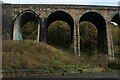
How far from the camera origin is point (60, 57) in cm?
2577

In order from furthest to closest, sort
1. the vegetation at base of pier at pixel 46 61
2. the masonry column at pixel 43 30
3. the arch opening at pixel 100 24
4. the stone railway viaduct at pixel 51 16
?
1. the arch opening at pixel 100 24
2. the masonry column at pixel 43 30
3. the stone railway viaduct at pixel 51 16
4. the vegetation at base of pier at pixel 46 61

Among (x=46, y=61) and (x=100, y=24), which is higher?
(x=100, y=24)

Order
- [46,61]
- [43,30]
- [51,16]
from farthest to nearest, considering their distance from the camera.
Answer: [51,16] → [43,30] → [46,61]

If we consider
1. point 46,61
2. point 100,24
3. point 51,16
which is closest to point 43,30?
point 51,16

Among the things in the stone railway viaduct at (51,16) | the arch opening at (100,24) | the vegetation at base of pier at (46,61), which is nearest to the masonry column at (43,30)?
the stone railway viaduct at (51,16)

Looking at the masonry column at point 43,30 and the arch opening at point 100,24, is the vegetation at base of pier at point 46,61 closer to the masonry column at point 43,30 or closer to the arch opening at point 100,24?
the masonry column at point 43,30

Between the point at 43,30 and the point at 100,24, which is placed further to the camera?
the point at 100,24

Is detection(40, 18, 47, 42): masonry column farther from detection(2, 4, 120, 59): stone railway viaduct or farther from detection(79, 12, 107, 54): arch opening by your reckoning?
detection(79, 12, 107, 54): arch opening

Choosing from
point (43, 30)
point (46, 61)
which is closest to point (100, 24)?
point (43, 30)

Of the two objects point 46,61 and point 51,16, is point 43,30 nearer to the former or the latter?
point 51,16

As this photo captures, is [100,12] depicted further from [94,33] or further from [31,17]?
[94,33]

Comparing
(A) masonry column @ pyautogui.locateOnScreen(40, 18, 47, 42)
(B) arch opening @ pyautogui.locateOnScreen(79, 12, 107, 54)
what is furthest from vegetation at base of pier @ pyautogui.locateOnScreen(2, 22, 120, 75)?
(B) arch opening @ pyautogui.locateOnScreen(79, 12, 107, 54)

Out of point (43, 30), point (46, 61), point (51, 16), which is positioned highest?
point (51, 16)

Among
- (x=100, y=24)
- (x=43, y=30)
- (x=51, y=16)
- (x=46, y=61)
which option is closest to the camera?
(x=46, y=61)
